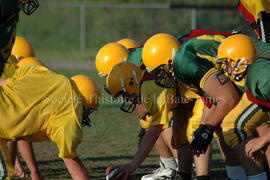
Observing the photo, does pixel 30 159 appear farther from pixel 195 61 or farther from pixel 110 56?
pixel 195 61

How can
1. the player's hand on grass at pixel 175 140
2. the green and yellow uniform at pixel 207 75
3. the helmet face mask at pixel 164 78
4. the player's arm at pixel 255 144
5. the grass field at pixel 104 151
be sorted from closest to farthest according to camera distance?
1. the player's arm at pixel 255 144
2. the green and yellow uniform at pixel 207 75
3. the helmet face mask at pixel 164 78
4. the player's hand on grass at pixel 175 140
5. the grass field at pixel 104 151

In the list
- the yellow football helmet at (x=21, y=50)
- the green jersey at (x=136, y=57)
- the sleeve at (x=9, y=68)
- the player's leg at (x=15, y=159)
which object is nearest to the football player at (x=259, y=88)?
the green jersey at (x=136, y=57)

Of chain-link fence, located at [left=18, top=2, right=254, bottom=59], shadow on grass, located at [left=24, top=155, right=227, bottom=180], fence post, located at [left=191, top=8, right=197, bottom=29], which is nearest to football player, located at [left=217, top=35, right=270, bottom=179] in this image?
shadow on grass, located at [left=24, top=155, right=227, bottom=180]

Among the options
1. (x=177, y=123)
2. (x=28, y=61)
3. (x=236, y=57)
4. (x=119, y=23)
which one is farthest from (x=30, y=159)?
(x=119, y=23)

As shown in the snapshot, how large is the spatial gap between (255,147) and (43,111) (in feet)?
5.35

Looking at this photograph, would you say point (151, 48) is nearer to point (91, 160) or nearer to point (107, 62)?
point (107, 62)

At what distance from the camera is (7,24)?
4672 millimetres

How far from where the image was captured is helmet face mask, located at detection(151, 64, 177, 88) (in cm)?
546

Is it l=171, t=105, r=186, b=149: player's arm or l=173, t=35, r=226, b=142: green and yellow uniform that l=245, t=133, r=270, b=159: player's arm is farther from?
l=171, t=105, r=186, b=149: player's arm

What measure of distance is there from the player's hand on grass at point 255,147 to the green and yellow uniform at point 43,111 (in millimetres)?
1325

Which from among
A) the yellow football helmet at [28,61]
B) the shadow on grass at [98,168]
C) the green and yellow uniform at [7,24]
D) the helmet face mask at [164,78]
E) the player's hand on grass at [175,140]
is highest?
the green and yellow uniform at [7,24]

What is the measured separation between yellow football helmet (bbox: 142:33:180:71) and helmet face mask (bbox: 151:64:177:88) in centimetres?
10

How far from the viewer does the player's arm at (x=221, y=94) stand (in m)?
4.83

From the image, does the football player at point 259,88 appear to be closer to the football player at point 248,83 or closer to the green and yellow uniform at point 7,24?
the football player at point 248,83
